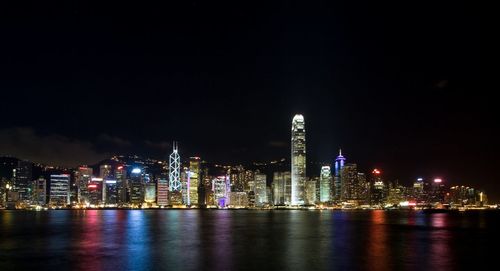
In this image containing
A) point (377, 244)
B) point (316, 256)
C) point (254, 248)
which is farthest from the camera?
point (377, 244)

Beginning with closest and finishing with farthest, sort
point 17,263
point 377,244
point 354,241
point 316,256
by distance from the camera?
point 17,263 < point 316,256 < point 377,244 < point 354,241

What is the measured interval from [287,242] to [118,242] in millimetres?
17235

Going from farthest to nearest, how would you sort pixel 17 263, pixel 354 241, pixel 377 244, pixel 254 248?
pixel 354 241 < pixel 377 244 < pixel 254 248 < pixel 17 263

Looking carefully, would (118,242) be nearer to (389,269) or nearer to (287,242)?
(287,242)

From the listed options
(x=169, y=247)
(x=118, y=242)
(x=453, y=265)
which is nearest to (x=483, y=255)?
(x=453, y=265)

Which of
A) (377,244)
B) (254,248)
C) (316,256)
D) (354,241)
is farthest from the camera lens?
(354,241)

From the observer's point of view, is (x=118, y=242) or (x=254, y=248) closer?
(x=254, y=248)

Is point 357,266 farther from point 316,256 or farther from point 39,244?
point 39,244

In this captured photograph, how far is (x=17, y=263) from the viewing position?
4084 cm

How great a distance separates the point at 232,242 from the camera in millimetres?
57469

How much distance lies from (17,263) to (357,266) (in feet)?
81.0

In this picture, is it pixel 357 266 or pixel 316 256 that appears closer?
pixel 357 266

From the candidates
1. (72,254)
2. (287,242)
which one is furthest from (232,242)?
(72,254)

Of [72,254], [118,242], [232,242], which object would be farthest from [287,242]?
[72,254]
